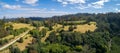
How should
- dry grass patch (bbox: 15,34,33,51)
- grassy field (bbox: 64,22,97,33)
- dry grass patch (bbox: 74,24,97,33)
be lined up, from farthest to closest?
dry grass patch (bbox: 74,24,97,33) < grassy field (bbox: 64,22,97,33) < dry grass patch (bbox: 15,34,33,51)

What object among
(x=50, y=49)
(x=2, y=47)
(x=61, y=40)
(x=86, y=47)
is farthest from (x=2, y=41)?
(x=86, y=47)

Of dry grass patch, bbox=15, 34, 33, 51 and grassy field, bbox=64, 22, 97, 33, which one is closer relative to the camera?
dry grass patch, bbox=15, 34, 33, 51

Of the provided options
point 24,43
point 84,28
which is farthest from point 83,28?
point 24,43

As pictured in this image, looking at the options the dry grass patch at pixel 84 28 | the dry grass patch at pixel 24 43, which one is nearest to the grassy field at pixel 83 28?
the dry grass patch at pixel 84 28

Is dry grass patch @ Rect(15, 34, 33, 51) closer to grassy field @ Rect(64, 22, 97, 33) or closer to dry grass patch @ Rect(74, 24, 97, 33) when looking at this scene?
grassy field @ Rect(64, 22, 97, 33)

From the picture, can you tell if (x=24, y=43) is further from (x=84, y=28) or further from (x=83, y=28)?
(x=84, y=28)

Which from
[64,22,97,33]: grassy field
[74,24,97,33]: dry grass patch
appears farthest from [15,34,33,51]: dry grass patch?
[74,24,97,33]: dry grass patch

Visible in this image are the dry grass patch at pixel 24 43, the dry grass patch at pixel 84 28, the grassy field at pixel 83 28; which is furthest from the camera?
the dry grass patch at pixel 84 28

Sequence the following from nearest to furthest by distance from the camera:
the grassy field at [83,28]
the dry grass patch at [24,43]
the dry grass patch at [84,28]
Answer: the dry grass patch at [24,43] < the grassy field at [83,28] < the dry grass patch at [84,28]

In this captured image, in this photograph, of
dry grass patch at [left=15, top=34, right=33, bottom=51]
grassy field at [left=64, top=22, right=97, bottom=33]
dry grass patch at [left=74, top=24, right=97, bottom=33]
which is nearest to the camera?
dry grass patch at [left=15, top=34, right=33, bottom=51]

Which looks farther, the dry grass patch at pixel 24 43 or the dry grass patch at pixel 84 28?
the dry grass patch at pixel 84 28

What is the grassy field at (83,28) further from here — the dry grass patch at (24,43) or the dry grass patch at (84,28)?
the dry grass patch at (24,43)

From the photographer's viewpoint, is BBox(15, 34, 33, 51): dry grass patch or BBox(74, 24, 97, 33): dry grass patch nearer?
BBox(15, 34, 33, 51): dry grass patch
